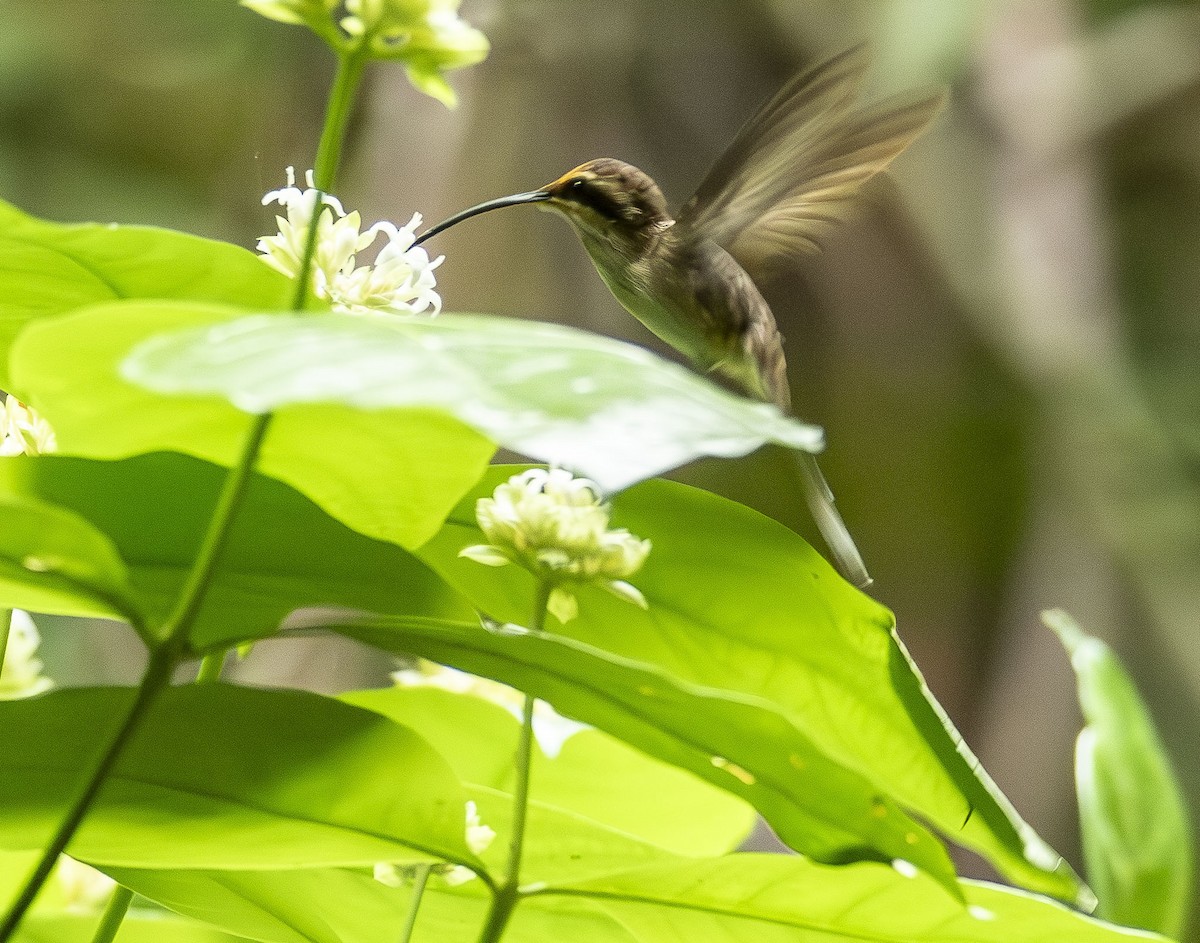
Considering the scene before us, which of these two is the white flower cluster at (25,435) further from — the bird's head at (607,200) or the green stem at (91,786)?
the bird's head at (607,200)

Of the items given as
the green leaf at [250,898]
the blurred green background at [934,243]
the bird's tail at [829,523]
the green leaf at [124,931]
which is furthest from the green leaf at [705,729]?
the blurred green background at [934,243]

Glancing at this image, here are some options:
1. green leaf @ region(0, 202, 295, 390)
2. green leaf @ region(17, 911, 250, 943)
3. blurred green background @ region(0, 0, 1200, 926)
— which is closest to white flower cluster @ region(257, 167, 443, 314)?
green leaf @ region(0, 202, 295, 390)

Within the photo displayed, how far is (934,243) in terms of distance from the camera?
279 cm

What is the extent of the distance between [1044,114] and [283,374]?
281 centimetres

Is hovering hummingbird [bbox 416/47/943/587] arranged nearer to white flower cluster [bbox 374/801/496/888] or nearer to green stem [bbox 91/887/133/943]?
white flower cluster [bbox 374/801/496/888]

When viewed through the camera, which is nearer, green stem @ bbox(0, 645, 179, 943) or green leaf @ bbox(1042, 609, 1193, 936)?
green stem @ bbox(0, 645, 179, 943)

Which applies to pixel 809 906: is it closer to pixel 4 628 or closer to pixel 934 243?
pixel 4 628

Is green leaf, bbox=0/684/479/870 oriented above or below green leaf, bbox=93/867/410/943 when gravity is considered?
above

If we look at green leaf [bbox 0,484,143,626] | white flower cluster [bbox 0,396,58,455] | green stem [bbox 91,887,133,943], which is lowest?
green stem [bbox 91,887,133,943]

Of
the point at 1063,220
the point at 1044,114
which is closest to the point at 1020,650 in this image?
the point at 1063,220

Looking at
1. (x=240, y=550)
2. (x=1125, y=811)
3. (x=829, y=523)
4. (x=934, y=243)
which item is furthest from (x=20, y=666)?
(x=934, y=243)

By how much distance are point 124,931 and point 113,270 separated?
297 millimetres

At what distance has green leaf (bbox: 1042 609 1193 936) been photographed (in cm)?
80

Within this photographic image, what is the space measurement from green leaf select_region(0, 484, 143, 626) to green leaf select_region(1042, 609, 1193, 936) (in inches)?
26.1
